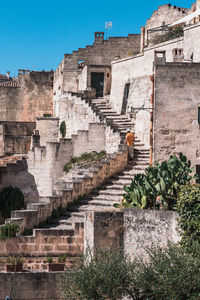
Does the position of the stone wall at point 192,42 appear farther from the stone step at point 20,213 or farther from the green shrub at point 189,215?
the green shrub at point 189,215

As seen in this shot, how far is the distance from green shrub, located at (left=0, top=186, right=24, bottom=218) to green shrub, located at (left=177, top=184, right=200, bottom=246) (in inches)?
522

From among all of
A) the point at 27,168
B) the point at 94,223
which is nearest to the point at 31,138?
the point at 27,168

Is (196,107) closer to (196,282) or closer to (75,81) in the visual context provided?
(196,282)

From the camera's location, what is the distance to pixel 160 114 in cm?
2689

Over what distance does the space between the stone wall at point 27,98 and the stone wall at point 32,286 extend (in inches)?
1090

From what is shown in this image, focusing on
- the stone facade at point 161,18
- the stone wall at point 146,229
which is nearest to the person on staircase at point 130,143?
the stone wall at point 146,229

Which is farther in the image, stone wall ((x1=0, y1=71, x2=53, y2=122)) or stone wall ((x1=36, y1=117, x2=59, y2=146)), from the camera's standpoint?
stone wall ((x1=0, y1=71, x2=53, y2=122))

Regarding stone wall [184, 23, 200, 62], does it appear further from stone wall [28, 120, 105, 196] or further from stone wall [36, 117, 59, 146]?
stone wall [36, 117, 59, 146]

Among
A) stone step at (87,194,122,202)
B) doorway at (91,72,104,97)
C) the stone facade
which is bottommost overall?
stone step at (87,194,122,202)

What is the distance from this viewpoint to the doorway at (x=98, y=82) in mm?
39812

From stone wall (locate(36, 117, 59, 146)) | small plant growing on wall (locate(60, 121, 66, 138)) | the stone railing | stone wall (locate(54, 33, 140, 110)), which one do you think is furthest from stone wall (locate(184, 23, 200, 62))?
stone wall (locate(54, 33, 140, 110))

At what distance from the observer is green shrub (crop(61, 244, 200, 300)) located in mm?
16797

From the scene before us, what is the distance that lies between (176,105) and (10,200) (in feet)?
30.5

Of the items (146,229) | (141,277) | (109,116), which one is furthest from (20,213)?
(109,116)
